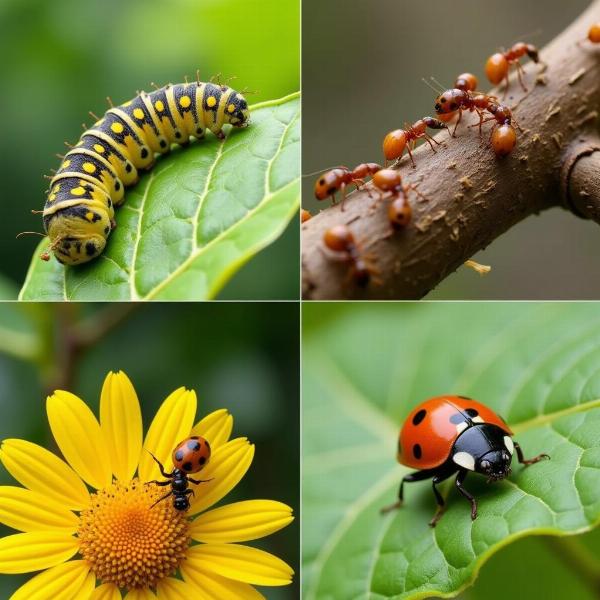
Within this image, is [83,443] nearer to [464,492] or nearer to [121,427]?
[121,427]

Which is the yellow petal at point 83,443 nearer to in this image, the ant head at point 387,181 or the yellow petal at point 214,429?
the yellow petal at point 214,429

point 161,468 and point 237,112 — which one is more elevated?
point 237,112

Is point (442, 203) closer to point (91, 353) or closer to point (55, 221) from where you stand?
point (55, 221)

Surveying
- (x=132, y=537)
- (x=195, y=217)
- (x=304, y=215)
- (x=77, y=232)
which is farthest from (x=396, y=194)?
(x=132, y=537)

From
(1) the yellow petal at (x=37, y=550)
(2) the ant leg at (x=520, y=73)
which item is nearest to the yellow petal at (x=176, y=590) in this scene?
(1) the yellow petal at (x=37, y=550)

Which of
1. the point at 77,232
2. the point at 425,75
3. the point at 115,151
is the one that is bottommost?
the point at 77,232

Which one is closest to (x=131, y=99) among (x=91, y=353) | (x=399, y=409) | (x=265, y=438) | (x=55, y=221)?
(x=55, y=221)
